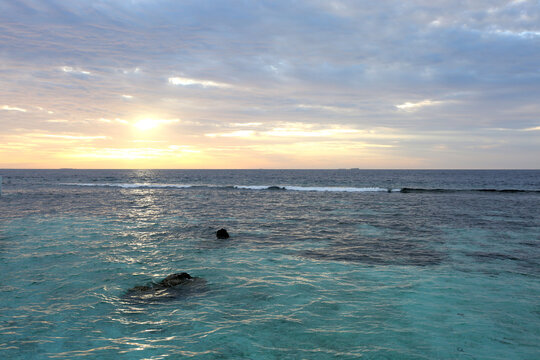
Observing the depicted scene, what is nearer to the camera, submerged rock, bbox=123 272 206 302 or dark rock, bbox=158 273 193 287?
submerged rock, bbox=123 272 206 302

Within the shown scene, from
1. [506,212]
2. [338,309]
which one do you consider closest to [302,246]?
[338,309]

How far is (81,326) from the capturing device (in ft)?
29.4

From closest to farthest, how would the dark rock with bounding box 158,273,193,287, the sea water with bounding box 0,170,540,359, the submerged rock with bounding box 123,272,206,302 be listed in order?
the sea water with bounding box 0,170,540,359 < the submerged rock with bounding box 123,272,206,302 < the dark rock with bounding box 158,273,193,287

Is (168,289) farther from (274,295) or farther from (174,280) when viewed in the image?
(274,295)

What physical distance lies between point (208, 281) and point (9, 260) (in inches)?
417

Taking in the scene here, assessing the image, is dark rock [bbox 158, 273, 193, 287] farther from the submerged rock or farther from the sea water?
the sea water

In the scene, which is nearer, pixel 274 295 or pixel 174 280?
pixel 274 295

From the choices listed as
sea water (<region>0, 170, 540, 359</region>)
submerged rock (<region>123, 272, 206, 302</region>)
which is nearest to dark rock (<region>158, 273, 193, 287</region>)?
submerged rock (<region>123, 272, 206, 302</region>)

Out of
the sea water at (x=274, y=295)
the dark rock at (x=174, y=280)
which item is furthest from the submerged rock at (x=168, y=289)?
the sea water at (x=274, y=295)

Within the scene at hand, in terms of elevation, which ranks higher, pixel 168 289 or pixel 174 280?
pixel 174 280

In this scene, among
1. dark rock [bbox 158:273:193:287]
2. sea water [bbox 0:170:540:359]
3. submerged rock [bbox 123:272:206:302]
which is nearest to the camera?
sea water [bbox 0:170:540:359]

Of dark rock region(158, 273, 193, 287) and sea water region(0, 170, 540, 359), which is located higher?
dark rock region(158, 273, 193, 287)

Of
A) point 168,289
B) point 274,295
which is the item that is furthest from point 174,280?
point 274,295

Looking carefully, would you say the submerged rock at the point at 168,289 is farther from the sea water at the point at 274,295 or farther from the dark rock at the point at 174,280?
the sea water at the point at 274,295
